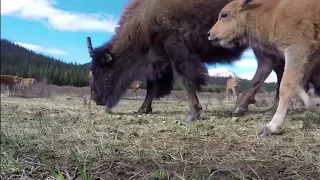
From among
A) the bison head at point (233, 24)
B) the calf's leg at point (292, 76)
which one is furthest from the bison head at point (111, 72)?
the calf's leg at point (292, 76)

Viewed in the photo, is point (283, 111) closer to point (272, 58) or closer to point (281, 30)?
point (281, 30)

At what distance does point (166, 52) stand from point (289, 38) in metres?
2.65

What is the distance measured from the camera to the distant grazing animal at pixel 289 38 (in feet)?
14.9

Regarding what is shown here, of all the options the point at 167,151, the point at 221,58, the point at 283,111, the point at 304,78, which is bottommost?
the point at 167,151

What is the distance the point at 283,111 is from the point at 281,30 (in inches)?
37.3

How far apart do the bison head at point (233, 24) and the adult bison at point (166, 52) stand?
2.83 feet

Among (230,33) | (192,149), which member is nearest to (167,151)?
(192,149)

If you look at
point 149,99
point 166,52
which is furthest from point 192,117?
point 149,99

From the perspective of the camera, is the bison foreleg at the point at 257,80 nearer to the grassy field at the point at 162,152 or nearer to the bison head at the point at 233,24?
the bison head at the point at 233,24

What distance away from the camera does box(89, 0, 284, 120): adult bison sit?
265 inches

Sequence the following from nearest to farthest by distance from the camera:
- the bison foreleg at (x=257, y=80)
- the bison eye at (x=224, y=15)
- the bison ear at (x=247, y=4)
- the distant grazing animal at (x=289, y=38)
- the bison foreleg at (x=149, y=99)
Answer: the distant grazing animal at (x=289, y=38)
the bison ear at (x=247, y=4)
the bison eye at (x=224, y=15)
the bison foreleg at (x=257, y=80)
the bison foreleg at (x=149, y=99)

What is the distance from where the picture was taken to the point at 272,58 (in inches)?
255

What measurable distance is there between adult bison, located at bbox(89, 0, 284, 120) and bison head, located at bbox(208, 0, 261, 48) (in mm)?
861

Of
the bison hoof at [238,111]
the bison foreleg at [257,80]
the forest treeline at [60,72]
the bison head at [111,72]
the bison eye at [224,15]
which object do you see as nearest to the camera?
the bison eye at [224,15]
